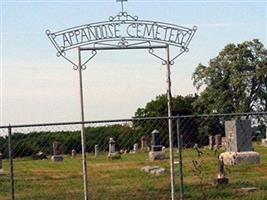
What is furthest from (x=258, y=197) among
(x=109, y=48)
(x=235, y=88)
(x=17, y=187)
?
(x=235, y=88)

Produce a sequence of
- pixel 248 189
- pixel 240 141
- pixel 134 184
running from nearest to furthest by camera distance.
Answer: pixel 248 189 → pixel 134 184 → pixel 240 141

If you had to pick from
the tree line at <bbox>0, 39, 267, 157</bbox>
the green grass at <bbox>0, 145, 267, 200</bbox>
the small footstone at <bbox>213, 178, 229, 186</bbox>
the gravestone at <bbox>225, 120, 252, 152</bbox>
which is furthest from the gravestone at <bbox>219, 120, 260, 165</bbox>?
the tree line at <bbox>0, 39, 267, 157</bbox>

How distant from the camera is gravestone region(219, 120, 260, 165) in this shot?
21.2 m

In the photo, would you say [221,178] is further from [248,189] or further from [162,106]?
[162,106]

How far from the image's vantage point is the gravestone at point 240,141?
69.4 feet

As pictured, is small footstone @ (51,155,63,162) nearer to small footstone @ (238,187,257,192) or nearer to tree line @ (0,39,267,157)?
small footstone @ (238,187,257,192)

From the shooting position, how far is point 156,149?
2817 centimetres

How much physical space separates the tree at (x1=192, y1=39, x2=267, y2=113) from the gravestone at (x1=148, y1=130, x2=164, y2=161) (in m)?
29.2

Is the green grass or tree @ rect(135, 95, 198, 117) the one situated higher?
tree @ rect(135, 95, 198, 117)

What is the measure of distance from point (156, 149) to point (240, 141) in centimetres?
701

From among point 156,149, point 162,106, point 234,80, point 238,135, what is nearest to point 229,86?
point 234,80

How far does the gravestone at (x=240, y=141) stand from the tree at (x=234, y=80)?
115 feet

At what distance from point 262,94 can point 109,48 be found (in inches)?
1937

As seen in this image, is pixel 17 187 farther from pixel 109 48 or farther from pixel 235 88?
pixel 235 88
